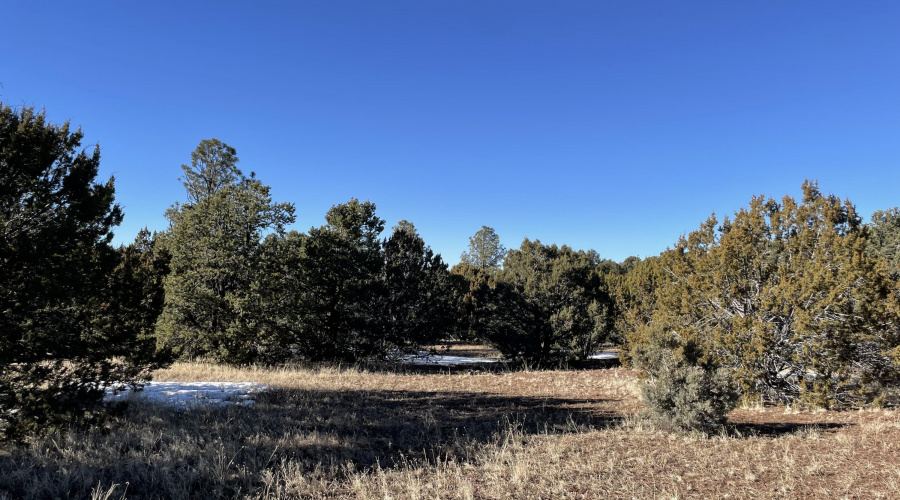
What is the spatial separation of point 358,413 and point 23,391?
5.90m

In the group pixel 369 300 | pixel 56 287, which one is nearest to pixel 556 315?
pixel 369 300

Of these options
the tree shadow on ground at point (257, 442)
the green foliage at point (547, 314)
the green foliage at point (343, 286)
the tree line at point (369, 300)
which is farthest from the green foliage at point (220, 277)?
the green foliage at point (547, 314)

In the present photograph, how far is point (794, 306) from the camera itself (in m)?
10.8

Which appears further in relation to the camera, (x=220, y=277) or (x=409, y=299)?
(x=409, y=299)

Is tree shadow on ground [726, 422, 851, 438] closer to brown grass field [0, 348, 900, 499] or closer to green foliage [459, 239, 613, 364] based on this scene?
brown grass field [0, 348, 900, 499]

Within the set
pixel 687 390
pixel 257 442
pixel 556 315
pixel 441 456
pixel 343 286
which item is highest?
pixel 343 286

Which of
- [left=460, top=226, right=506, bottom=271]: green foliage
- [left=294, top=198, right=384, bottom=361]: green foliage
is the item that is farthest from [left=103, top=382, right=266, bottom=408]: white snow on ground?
[left=460, top=226, right=506, bottom=271]: green foliage

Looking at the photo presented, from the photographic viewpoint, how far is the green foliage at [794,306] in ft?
32.6

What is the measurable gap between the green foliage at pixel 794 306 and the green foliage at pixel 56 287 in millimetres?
11100

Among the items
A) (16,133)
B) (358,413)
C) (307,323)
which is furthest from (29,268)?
(307,323)

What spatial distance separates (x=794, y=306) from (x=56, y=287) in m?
16.3

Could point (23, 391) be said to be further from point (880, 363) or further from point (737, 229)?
point (880, 363)

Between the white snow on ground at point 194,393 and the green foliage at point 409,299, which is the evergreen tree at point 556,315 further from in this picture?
the white snow on ground at point 194,393

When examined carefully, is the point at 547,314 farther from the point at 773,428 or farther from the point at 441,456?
the point at 441,456
